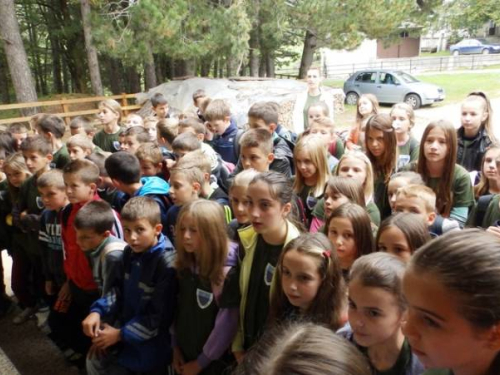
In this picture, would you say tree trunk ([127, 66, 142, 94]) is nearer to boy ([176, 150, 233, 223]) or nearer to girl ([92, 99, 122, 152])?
girl ([92, 99, 122, 152])

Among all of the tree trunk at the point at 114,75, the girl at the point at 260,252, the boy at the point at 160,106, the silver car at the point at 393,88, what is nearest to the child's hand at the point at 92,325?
the girl at the point at 260,252

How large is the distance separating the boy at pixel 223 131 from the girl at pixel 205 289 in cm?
256

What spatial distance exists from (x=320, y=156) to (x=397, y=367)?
2.02 metres

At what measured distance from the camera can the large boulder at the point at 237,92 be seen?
42.2ft

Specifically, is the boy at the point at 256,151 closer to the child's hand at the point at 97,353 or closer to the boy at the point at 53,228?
the boy at the point at 53,228

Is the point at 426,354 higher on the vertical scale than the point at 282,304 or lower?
higher

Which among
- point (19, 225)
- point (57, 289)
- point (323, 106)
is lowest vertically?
point (57, 289)

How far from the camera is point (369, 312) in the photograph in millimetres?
1636

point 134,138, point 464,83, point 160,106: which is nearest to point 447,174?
point 134,138

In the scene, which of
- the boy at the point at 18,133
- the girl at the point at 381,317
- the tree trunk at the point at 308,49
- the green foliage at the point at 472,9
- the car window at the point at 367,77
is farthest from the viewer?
the green foliage at the point at 472,9

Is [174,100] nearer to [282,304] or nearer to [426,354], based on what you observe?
[282,304]

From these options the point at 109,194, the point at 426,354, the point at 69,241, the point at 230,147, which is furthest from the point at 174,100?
the point at 426,354

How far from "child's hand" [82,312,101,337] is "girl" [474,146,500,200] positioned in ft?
8.84

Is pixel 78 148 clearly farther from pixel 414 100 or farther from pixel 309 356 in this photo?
pixel 414 100
